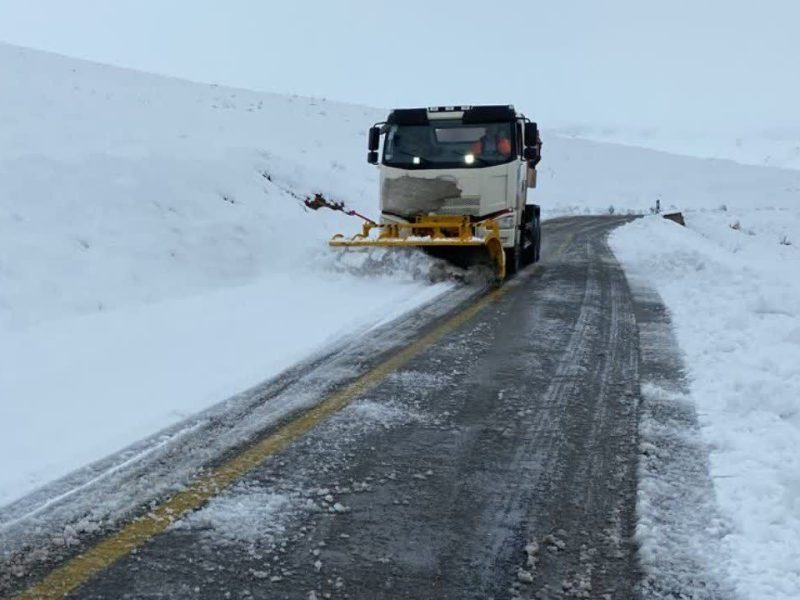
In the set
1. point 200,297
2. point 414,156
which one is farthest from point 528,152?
point 200,297

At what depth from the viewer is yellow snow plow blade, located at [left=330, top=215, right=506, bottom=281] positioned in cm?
1009

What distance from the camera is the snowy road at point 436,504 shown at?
8.56 feet

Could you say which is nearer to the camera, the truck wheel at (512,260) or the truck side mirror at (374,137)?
the truck side mirror at (374,137)

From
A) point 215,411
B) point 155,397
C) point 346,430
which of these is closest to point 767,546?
point 346,430

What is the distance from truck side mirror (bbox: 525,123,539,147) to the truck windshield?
1.15ft

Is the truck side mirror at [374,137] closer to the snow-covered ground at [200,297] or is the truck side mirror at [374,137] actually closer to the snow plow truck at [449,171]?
the snow plow truck at [449,171]

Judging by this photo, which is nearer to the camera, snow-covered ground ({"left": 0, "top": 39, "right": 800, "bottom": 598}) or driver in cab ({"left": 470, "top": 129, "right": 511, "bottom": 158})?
snow-covered ground ({"left": 0, "top": 39, "right": 800, "bottom": 598})

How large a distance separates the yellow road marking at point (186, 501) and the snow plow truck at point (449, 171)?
5.53 m

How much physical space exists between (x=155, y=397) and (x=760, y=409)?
13.4 feet

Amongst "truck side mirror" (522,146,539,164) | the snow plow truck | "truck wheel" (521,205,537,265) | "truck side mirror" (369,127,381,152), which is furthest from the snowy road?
"truck wheel" (521,205,537,265)

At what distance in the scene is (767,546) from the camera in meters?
2.78

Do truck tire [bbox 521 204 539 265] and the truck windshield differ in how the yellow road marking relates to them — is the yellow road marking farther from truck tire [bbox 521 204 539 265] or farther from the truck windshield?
truck tire [bbox 521 204 539 265]

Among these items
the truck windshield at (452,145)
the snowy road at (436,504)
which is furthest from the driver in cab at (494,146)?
the snowy road at (436,504)

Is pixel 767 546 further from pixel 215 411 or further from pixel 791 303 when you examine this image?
pixel 791 303
